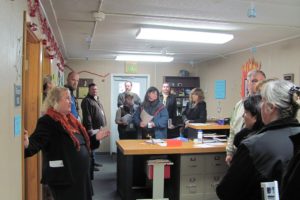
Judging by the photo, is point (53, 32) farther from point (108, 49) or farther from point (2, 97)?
point (2, 97)

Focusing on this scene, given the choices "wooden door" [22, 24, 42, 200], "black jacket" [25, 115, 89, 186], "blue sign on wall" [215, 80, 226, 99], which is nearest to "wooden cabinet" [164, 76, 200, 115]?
"blue sign on wall" [215, 80, 226, 99]

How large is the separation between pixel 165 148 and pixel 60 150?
151 centimetres

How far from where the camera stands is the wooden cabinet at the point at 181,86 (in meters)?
7.38

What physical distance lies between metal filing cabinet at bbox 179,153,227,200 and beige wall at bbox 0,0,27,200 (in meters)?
2.12

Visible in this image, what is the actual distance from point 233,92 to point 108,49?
248cm

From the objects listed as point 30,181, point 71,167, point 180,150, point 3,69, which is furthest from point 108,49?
point 3,69

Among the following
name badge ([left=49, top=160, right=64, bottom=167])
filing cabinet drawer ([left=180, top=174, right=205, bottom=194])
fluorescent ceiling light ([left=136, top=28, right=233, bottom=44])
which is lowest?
filing cabinet drawer ([left=180, top=174, right=205, bottom=194])

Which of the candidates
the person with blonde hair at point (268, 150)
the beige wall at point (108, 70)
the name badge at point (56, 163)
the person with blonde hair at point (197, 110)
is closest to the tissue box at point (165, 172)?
the person with blonde hair at point (197, 110)

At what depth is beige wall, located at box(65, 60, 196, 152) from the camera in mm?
7039

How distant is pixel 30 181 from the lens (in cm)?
281

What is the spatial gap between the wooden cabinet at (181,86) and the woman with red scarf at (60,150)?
510cm

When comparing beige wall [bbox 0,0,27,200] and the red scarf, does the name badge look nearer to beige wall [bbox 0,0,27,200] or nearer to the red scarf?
the red scarf

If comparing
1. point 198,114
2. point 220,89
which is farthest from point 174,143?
point 220,89

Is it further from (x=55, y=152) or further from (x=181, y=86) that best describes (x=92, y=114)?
(x=181, y=86)
